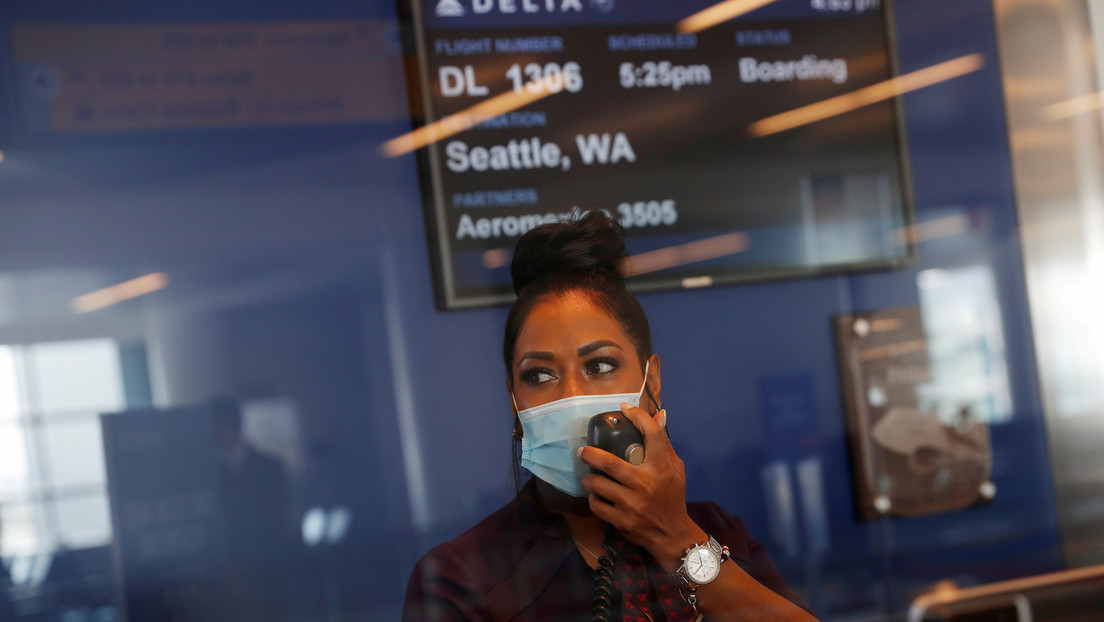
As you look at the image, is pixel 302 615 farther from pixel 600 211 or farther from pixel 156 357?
pixel 600 211

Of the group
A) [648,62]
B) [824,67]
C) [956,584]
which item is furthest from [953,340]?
[648,62]

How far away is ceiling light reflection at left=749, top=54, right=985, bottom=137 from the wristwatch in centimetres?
93

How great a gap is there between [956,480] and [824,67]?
3.09 feet

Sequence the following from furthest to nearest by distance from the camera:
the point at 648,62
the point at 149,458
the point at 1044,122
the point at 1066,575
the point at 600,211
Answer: the point at 1044,122, the point at 648,62, the point at 1066,575, the point at 600,211, the point at 149,458

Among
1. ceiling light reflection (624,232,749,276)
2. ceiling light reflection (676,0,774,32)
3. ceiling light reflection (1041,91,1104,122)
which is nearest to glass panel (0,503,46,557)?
ceiling light reflection (624,232,749,276)

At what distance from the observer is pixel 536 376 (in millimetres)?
1314

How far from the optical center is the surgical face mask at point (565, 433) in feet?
4.17

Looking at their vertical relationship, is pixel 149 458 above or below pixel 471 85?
below

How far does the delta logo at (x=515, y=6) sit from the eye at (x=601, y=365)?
77 cm

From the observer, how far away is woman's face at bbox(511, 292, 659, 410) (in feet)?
4.21

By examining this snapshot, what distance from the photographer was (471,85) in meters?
1.67

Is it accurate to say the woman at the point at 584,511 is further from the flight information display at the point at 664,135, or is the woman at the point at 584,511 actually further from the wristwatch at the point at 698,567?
the flight information display at the point at 664,135

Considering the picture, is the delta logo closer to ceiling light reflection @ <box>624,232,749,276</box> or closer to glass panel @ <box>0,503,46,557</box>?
ceiling light reflection @ <box>624,232,749,276</box>

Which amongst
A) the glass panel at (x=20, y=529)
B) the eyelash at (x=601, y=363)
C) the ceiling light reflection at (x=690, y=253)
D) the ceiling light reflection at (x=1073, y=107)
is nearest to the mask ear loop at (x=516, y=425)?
the eyelash at (x=601, y=363)
